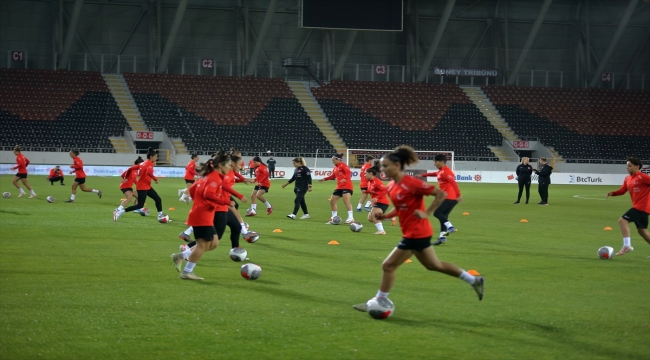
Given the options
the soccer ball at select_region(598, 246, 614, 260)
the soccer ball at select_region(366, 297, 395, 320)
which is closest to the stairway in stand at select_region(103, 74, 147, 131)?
the soccer ball at select_region(598, 246, 614, 260)

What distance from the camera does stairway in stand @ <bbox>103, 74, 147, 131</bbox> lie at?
5684 cm

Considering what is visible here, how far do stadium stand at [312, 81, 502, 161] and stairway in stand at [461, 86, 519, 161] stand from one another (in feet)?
1.74

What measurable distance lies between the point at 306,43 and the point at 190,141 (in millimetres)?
14937

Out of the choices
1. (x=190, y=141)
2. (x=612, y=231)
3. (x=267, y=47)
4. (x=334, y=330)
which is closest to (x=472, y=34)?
(x=267, y=47)

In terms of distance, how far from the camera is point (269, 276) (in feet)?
39.5

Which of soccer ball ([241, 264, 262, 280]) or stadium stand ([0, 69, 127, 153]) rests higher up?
stadium stand ([0, 69, 127, 153])

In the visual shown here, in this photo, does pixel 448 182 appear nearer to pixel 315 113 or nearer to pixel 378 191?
pixel 378 191

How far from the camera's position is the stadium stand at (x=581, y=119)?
61.2 metres

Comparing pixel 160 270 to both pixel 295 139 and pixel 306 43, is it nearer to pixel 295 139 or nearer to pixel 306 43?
pixel 295 139

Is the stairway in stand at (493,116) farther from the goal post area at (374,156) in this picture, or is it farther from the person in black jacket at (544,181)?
the person in black jacket at (544,181)

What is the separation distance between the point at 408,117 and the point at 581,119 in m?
15.0

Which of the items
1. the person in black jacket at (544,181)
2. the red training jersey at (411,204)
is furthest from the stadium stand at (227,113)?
the red training jersey at (411,204)

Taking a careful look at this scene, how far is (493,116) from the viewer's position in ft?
209

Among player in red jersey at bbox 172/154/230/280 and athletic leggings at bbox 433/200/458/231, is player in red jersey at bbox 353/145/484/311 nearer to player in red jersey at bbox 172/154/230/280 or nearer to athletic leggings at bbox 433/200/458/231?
player in red jersey at bbox 172/154/230/280
